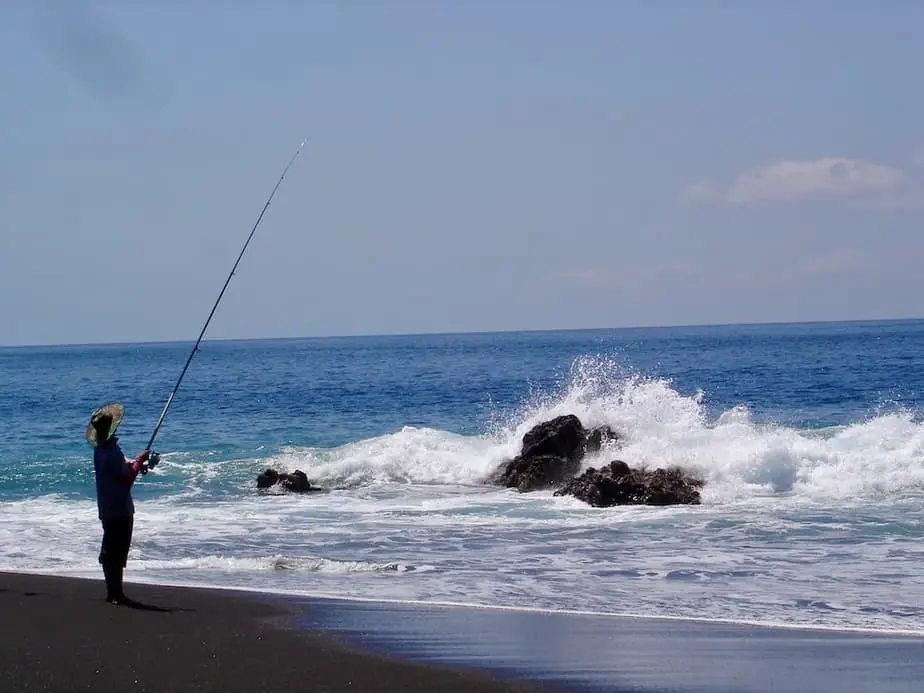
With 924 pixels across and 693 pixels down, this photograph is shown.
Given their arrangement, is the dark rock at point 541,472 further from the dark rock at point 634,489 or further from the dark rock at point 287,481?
the dark rock at point 287,481

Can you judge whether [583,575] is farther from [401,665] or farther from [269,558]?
[401,665]

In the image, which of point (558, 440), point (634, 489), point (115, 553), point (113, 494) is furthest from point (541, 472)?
point (113, 494)

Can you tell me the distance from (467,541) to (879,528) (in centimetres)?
462

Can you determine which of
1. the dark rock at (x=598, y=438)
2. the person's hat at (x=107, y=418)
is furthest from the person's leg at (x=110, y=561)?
the dark rock at (x=598, y=438)

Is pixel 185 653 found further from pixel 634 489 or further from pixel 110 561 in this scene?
pixel 634 489

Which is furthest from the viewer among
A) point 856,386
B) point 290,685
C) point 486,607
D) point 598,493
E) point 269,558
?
point 856,386

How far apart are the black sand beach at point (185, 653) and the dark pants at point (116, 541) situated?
1.02 feet

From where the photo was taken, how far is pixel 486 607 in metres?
8.72

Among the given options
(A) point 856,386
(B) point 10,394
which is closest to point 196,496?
(A) point 856,386

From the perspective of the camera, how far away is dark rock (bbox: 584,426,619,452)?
1877cm

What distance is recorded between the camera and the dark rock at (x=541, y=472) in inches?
704

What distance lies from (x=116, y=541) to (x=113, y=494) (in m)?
0.36

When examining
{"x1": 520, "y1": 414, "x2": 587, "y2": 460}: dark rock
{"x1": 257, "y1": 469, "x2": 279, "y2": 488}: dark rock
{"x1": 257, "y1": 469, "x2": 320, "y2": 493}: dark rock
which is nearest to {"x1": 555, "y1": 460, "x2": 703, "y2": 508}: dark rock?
{"x1": 520, "y1": 414, "x2": 587, "y2": 460}: dark rock

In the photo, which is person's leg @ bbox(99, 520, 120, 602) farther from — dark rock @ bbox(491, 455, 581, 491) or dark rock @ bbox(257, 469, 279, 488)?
dark rock @ bbox(257, 469, 279, 488)
